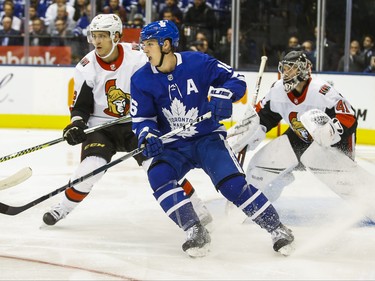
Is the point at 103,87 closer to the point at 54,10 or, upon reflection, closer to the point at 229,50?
the point at 229,50

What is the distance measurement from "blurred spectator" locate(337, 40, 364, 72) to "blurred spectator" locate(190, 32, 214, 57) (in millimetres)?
1192

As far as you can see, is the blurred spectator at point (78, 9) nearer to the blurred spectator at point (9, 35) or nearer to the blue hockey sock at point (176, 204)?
the blurred spectator at point (9, 35)

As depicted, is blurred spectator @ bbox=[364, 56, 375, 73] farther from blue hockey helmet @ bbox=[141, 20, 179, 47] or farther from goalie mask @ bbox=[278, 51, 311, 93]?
blue hockey helmet @ bbox=[141, 20, 179, 47]

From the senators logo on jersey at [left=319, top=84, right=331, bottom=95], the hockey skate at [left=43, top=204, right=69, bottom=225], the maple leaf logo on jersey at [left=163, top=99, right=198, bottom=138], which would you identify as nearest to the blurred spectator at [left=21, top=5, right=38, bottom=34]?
the hockey skate at [left=43, top=204, right=69, bottom=225]

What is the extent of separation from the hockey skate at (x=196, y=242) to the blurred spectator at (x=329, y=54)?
15.3ft

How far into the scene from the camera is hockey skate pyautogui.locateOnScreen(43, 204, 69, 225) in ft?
13.5

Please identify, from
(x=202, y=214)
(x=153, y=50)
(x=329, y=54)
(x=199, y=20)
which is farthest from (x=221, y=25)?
(x=153, y=50)

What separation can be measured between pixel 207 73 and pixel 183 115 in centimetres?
20

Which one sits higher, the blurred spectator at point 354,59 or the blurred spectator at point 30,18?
the blurred spectator at point 30,18

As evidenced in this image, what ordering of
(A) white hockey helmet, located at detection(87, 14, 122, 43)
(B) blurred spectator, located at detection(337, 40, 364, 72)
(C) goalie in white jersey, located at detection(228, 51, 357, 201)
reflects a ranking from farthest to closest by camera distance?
(B) blurred spectator, located at detection(337, 40, 364, 72) → (C) goalie in white jersey, located at detection(228, 51, 357, 201) → (A) white hockey helmet, located at detection(87, 14, 122, 43)

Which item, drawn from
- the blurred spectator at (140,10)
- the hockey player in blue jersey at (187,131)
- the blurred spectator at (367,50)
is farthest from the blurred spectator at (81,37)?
the hockey player in blue jersey at (187,131)

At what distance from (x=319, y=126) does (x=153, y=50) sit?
89 cm

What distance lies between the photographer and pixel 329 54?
314 inches

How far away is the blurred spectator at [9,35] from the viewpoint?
860cm
